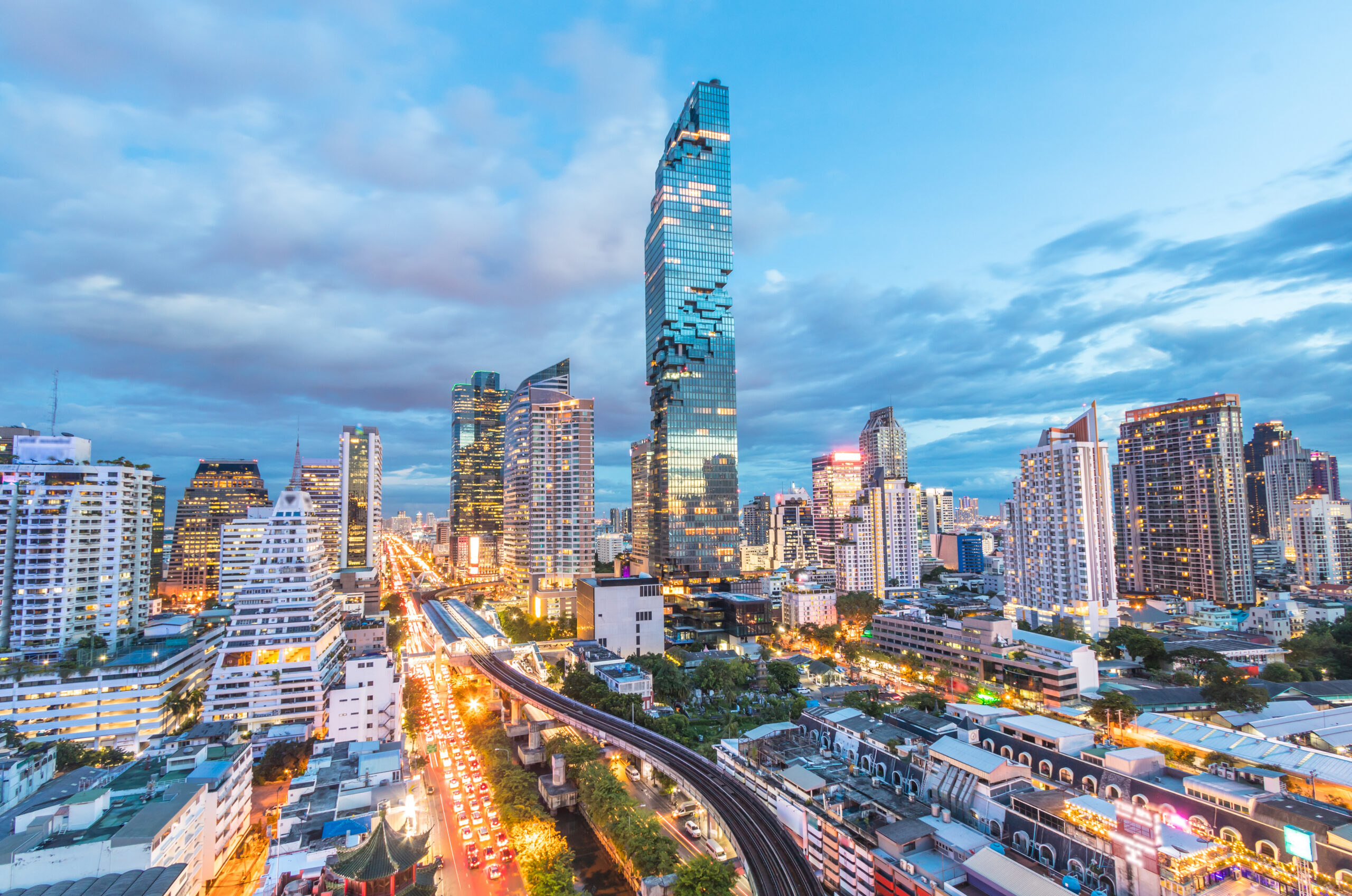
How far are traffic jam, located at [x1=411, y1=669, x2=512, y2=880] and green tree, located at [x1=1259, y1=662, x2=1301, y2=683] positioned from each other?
79.0 metres

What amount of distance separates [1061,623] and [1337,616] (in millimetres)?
40107

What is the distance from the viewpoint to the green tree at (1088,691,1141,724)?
54.7 meters

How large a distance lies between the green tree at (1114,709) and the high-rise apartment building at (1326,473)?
151m

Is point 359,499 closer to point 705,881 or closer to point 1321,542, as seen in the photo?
point 705,881

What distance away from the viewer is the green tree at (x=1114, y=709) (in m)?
54.7

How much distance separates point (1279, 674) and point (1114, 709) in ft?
91.5

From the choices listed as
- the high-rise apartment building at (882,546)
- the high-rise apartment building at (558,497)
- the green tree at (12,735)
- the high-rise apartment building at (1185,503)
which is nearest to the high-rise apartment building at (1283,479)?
the high-rise apartment building at (1185,503)

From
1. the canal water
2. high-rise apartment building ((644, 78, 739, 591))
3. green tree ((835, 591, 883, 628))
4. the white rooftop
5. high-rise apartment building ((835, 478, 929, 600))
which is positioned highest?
high-rise apartment building ((644, 78, 739, 591))

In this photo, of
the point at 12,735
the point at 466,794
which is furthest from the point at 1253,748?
the point at 12,735

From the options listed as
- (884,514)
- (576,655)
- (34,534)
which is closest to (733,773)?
(576,655)

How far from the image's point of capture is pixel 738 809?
41000 millimetres

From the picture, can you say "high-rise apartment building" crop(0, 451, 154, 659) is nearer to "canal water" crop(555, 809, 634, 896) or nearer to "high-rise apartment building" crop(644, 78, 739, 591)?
"canal water" crop(555, 809, 634, 896)

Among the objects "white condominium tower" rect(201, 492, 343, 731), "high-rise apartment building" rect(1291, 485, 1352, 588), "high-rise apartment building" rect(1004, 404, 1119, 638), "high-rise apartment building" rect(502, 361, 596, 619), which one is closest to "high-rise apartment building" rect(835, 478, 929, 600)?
"high-rise apartment building" rect(1004, 404, 1119, 638)

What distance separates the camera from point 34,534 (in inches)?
2586
